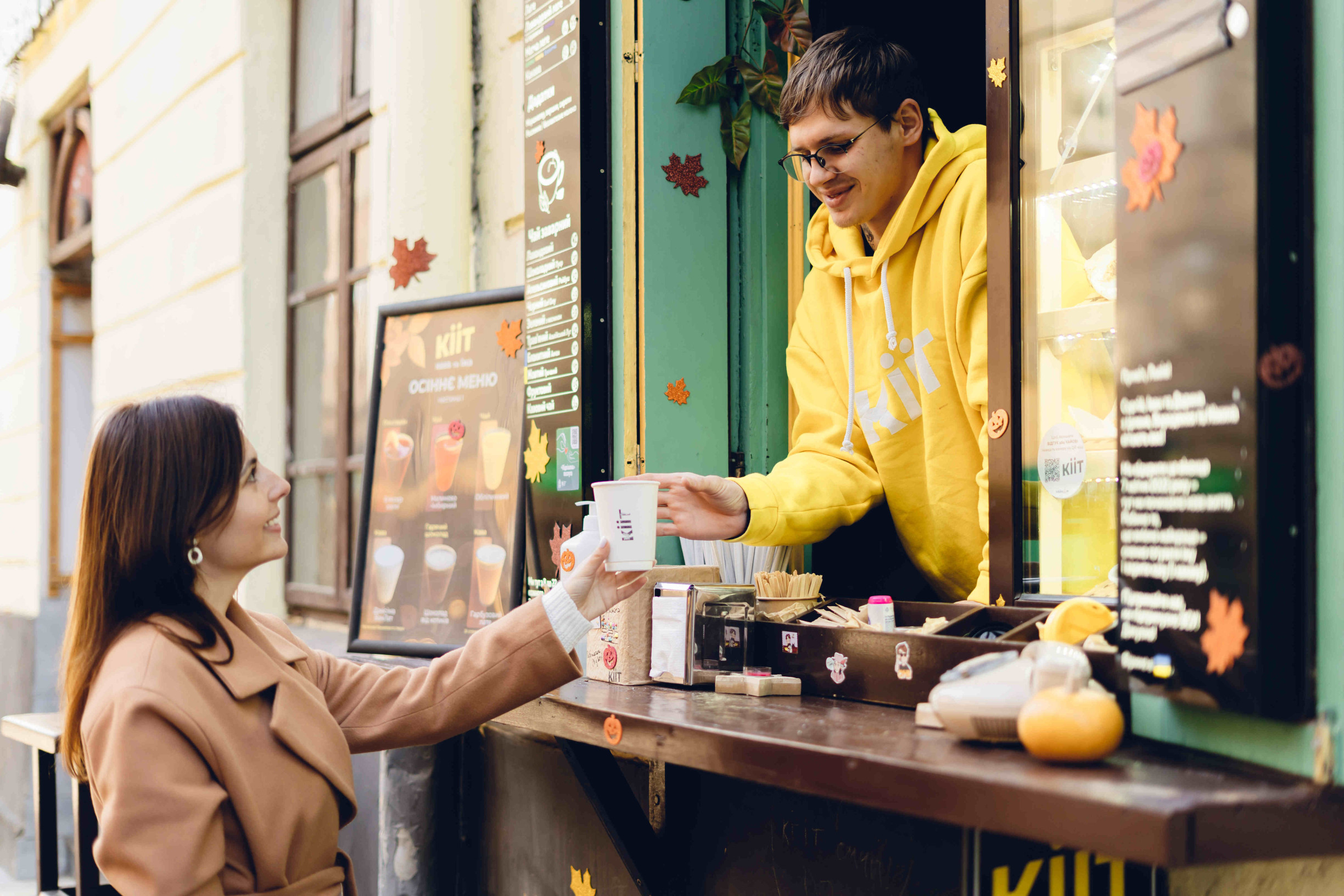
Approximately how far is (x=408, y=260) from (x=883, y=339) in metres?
1.72

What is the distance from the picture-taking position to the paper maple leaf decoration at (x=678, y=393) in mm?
2525

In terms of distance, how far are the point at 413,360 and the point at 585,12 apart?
108 centimetres

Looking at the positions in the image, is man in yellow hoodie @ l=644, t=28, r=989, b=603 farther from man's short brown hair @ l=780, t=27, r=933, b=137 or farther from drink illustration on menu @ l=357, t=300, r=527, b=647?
drink illustration on menu @ l=357, t=300, r=527, b=647

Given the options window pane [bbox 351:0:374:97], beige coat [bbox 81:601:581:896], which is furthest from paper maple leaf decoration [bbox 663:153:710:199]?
window pane [bbox 351:0:374:97]

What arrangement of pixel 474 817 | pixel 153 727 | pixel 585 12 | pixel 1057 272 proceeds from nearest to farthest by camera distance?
pixel 153 727
pixel 1057 272
pixel 585 12
pixel 474 817

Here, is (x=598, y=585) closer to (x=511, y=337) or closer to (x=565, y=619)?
(x=565, y=619)

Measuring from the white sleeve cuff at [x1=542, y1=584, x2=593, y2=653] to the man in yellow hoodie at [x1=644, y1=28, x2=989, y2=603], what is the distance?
1.12 feet

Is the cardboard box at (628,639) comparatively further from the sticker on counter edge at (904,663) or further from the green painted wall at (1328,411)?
the green painted wall at (1328,411)

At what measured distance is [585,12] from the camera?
8.30ft

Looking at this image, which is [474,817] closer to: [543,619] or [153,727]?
[543,619]

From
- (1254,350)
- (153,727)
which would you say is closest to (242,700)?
(153,727)

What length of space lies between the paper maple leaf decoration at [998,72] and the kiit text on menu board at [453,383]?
1.49 metres

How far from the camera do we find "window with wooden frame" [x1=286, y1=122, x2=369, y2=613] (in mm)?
4301

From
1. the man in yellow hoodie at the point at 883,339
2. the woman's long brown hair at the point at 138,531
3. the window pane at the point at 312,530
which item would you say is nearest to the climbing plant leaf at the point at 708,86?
the man in yellow hoodie at the point at 883,339
